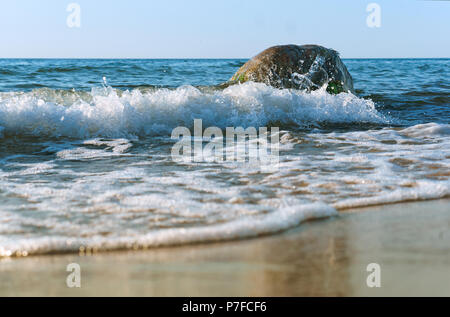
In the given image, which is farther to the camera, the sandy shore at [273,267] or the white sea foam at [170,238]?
the white sea foam at [170,238]

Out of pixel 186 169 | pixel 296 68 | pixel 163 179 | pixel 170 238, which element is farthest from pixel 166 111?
pixel 170 238

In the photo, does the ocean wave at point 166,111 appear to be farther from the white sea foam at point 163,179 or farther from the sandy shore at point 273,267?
the sandy shore at point 273,267

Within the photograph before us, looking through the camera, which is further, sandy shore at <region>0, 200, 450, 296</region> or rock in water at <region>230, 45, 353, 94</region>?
rock in water at <region>230, 45, 353, 94</region>

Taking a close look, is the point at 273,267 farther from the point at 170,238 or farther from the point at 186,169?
the point at 186,169

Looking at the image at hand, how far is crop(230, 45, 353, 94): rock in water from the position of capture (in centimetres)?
799

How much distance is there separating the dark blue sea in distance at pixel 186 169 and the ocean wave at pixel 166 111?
16mm

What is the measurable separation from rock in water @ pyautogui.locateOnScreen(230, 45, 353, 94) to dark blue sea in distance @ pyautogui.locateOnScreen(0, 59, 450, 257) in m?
0.56

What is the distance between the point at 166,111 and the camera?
6527 millimetres

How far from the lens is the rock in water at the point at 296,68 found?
7.99m

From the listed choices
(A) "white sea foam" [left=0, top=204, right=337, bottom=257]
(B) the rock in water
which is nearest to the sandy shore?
(A) "white sea foam" [left=0, top=204, right=337, bottom=257]

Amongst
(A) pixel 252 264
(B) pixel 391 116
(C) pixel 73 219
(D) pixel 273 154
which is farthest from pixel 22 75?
(A) pixel 252 264

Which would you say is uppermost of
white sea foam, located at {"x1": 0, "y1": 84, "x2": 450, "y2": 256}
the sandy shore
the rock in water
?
the rock in water

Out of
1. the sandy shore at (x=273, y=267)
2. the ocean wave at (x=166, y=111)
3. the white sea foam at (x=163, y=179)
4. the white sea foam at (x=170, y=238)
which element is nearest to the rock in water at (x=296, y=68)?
the ocean wave at (x=166, y=111)

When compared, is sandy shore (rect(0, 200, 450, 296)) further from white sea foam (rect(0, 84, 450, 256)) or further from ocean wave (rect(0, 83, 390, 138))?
Result: ocean wave (rect(0, 83, 390, 138))
